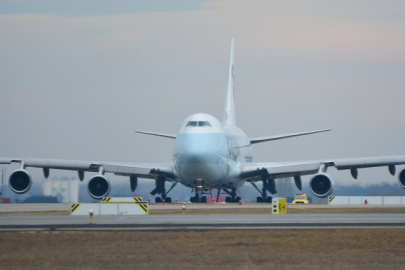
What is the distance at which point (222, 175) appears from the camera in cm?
7044

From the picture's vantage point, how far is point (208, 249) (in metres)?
28.5

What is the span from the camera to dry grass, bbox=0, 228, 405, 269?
25.0m

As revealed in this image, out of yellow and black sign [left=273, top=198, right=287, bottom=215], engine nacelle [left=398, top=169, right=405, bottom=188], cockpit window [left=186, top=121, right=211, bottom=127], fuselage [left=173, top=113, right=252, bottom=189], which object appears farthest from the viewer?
cockpit window [left=186, top=121, right=211, bottom=127]

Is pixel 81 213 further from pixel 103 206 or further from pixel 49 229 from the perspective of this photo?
pixel 49 229

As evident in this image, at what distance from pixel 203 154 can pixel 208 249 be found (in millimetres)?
39231

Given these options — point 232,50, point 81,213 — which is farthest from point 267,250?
point 232,50

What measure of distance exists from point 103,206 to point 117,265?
2723cm

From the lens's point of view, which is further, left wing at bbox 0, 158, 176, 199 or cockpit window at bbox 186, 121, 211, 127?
cockpit window at bbox 186, 121, 211, 127

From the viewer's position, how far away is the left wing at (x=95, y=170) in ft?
217

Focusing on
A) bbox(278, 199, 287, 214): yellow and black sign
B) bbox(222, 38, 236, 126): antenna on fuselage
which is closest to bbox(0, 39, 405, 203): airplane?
bbox(222, 38, 236, 126): antenna on fuselage

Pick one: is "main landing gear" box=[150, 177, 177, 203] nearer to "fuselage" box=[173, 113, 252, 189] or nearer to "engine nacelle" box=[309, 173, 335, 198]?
"fuselage" box=[173, 113, 252, 189]

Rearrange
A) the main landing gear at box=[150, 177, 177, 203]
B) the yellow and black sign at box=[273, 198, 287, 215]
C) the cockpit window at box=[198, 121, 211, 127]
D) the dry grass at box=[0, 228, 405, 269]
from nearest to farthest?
the dry grass at box=[0, 228, 405, 269] < the yellow and black sign at box=[273, 198, 287, 215] < the cockpit window at box=[198, 121, 211, 127] < the main landing gear at box=[150, 177, 177, 203]

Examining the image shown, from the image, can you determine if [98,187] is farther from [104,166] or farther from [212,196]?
[212,196]

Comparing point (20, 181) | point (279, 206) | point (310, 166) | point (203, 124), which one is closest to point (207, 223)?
point (279, 206)
